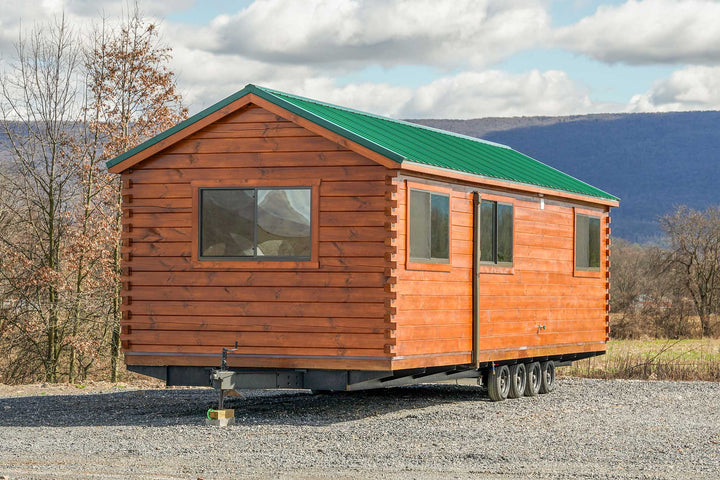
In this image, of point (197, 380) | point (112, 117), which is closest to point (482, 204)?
point (197, 380)

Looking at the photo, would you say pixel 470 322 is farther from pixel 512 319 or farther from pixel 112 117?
pixel 112 117

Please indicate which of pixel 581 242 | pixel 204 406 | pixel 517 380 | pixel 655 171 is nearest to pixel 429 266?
pixel 517 380

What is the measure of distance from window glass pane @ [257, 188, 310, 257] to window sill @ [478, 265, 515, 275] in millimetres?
3022

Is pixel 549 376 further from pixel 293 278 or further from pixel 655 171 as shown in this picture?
pixel 655 171

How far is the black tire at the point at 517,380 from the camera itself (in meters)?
17.4

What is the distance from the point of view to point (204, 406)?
53.3 feet

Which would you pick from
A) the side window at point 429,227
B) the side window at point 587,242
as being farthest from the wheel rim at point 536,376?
the side window at point 429,227

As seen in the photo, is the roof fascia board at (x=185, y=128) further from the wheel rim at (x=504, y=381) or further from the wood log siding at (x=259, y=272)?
the wheel rim at (x=504, y=381)

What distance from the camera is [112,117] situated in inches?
1032

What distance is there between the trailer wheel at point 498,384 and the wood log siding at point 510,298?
12.8 inches

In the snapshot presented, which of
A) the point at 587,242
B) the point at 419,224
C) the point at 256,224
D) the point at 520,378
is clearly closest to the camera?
the point at 256,224

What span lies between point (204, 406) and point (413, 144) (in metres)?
4.86

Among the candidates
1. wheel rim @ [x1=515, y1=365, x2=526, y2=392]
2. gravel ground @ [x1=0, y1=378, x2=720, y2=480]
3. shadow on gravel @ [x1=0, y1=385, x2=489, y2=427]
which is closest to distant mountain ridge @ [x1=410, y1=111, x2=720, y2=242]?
wheel rim @ [x1=515, y1=365, x2=526, y2=392]

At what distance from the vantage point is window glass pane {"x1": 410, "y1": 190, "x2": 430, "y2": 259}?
14.0 metres
